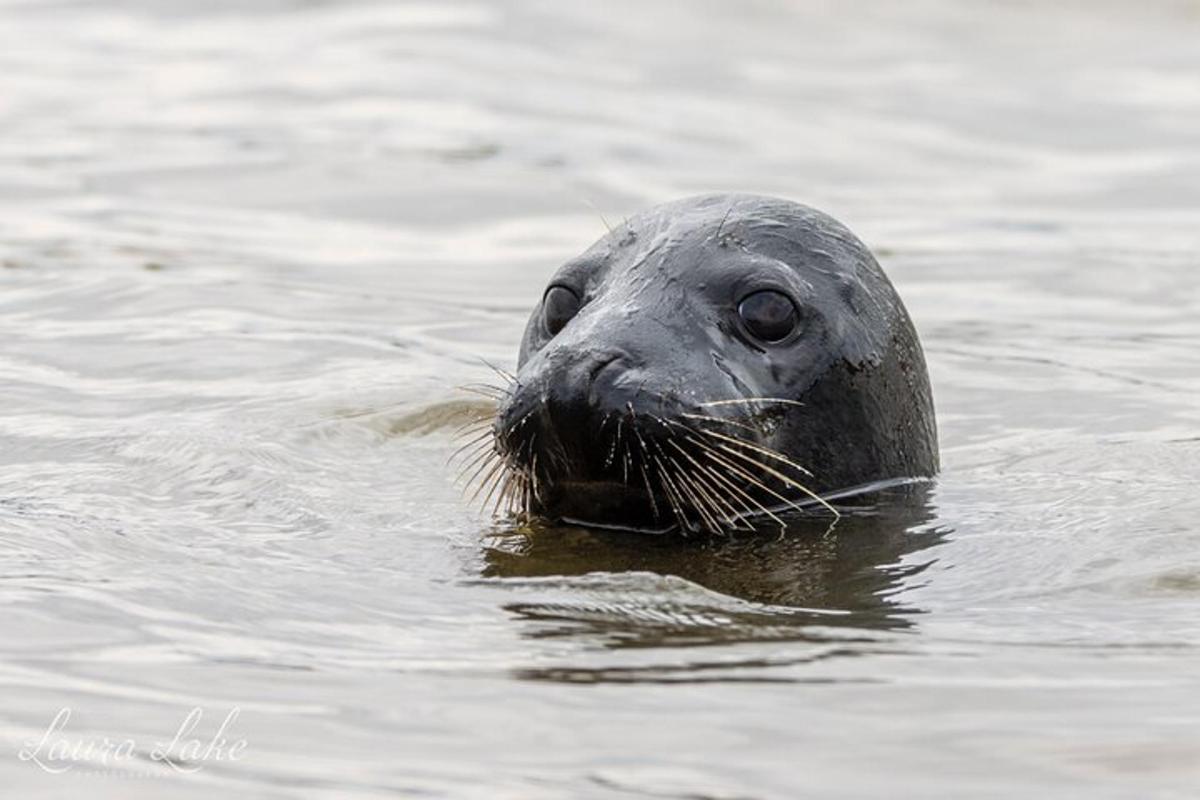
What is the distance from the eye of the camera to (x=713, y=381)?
582 centimetres

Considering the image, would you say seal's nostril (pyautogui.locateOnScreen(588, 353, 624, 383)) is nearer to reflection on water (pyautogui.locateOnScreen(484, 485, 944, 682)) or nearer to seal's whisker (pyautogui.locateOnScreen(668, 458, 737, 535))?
seal's whisker (pyautogui.locateOnScreen(668, 458, 737, 535))

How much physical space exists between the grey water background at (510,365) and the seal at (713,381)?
16 cm

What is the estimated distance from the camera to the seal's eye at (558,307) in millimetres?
6352

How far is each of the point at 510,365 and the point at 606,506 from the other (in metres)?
3.20

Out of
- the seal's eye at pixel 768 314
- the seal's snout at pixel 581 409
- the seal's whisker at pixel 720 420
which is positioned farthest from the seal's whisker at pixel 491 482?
the seal's eye at pixel 768 314

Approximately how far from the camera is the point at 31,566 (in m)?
5.48

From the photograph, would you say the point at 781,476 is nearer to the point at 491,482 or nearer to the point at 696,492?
the point at 696,492

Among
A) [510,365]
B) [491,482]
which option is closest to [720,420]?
[491,482]

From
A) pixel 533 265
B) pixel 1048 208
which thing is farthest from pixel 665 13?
pixel 533 265

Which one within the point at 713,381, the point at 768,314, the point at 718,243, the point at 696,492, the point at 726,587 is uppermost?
the point at 718,243

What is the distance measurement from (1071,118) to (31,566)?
404 inches

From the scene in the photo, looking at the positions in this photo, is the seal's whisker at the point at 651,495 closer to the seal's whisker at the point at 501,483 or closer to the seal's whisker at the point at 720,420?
the seal's whisker at the point at 720,420
